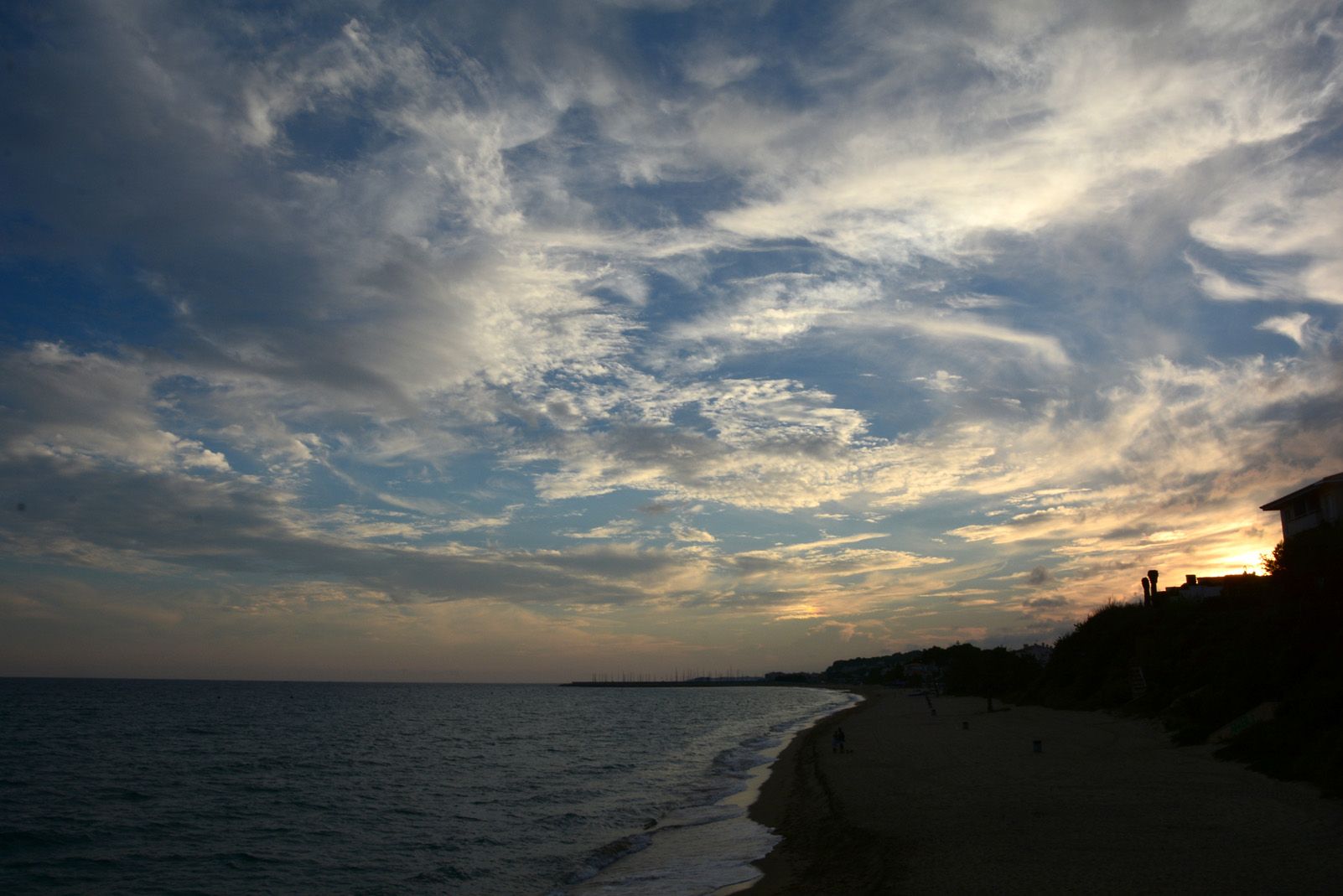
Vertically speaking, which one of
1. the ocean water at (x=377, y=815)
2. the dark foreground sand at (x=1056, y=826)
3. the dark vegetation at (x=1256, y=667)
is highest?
the dark vegetation at (x=1256, y=667)

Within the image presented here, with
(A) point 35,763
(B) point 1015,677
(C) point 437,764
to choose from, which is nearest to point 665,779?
(C) point 437,764

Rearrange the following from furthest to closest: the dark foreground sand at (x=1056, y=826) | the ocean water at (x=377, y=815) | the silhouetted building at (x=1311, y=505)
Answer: the silhouetted building at (x=1311, y=505) < the ocean water at (x=377, y=815) < the dark foreground sand at (x=1056, y=826)

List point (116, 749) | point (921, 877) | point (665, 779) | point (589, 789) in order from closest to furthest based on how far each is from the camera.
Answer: point (921, 877), point (589, 789), point (665, 779), point (116, 749)

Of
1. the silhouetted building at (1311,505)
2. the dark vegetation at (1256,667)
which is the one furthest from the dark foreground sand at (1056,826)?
the silhouetted building at (1311,505)

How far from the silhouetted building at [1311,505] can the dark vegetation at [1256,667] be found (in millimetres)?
4817

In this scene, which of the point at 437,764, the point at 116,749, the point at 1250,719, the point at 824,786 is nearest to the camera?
the point at 1250,719

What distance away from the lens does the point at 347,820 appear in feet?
101

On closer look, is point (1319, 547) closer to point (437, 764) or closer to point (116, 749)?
point (437, 764)

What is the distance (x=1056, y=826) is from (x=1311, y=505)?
37200mm

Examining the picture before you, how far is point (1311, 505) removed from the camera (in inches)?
1757

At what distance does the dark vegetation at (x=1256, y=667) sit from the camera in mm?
23125

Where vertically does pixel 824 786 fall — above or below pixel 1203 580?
below

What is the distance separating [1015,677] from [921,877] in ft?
228

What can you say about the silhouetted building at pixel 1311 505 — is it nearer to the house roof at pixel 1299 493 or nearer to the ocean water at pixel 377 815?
the house roof at pixel 1299 493
